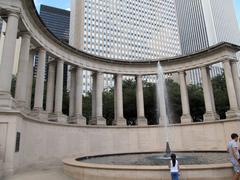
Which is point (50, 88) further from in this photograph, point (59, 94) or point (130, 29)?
point (130, 29)

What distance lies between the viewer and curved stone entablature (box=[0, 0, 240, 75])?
25.6 metres

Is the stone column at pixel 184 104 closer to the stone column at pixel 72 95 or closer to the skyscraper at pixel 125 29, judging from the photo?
the stone column at pixel 72 95

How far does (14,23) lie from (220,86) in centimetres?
5550

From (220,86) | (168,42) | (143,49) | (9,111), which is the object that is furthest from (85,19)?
(9,111)

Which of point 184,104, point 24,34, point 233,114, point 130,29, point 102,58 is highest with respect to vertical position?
point 130,29

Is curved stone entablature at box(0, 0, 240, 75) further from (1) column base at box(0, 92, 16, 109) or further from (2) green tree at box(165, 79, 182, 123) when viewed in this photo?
(2) green tree at box(165, 79, 182, 123)

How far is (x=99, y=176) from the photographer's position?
1374 cm

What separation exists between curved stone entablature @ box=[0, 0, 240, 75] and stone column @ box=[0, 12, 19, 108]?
1.75 m

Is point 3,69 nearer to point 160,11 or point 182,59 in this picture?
point 182,59

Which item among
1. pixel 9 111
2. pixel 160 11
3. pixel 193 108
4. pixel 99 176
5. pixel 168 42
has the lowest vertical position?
pixel 99 176

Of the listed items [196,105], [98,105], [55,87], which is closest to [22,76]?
[55,87]

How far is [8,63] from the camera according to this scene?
20.8 metres

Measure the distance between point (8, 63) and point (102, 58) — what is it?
21.6 m

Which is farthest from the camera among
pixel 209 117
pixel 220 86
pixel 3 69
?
pixel 220 86
